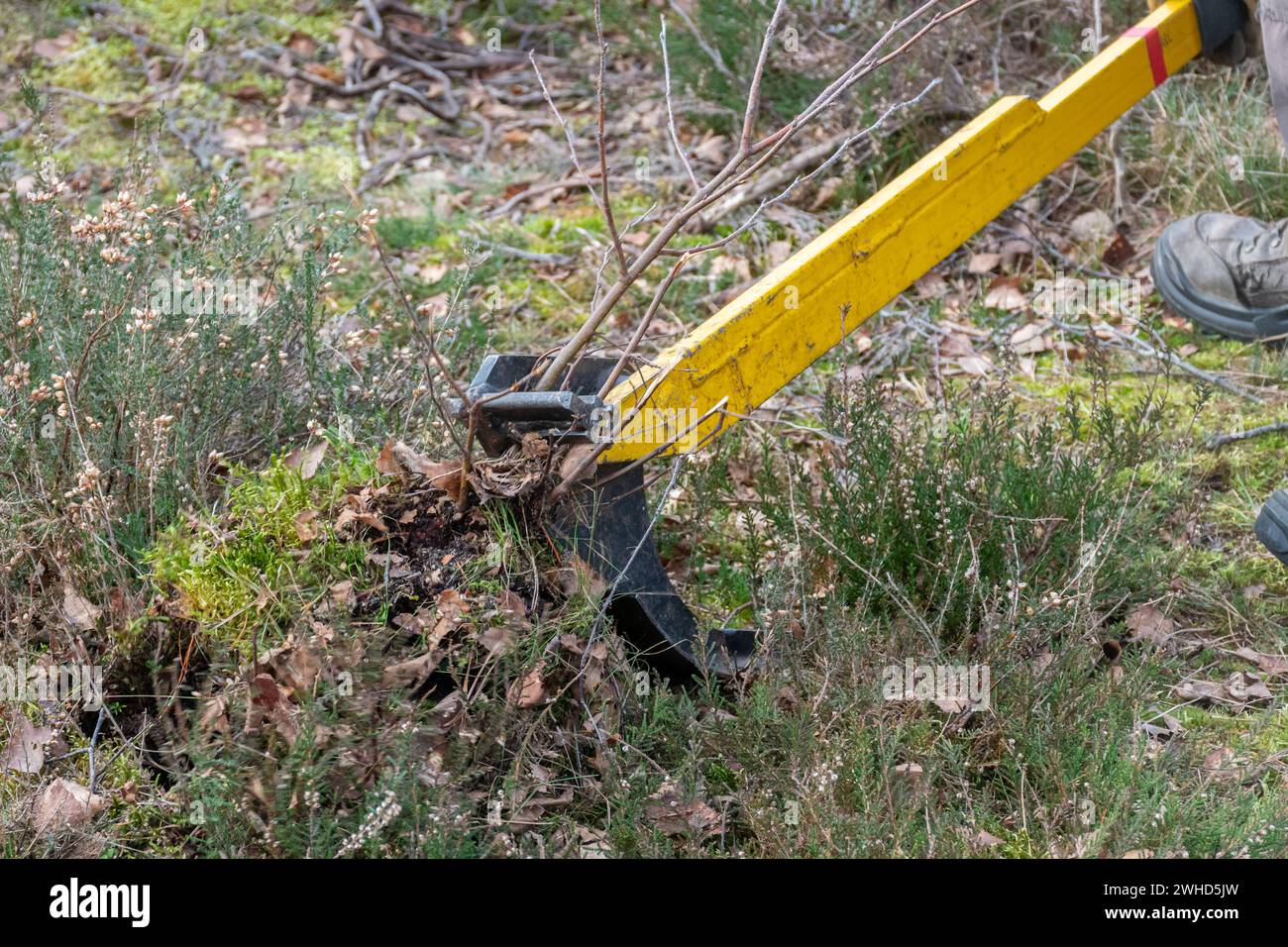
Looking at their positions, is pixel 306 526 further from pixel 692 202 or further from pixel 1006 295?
pixel 1006 295

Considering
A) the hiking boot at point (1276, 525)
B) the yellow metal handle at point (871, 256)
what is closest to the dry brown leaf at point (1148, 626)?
the hiking boot at point (1276, 525)

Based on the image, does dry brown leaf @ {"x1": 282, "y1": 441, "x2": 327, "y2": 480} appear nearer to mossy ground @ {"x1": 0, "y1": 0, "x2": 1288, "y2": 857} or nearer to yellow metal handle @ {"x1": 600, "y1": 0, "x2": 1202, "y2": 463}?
mossy ground @ {"x1": 0, "y1": 0, "x2": 1288, "y2": 857}

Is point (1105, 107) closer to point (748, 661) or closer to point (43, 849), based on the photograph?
point (748, 661)

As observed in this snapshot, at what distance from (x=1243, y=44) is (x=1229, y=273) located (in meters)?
0.87

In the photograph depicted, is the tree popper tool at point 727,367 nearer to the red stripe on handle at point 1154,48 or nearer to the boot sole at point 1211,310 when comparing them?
the red stripe on handle at point 1154,48

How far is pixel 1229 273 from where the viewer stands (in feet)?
14.4

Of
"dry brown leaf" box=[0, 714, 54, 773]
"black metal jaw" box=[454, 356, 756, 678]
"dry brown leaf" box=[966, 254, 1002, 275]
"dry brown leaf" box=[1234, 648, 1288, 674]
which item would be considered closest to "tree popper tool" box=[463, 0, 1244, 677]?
"black metal jaw" box=[454, 356, 756, 678]

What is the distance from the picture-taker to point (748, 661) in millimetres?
2865

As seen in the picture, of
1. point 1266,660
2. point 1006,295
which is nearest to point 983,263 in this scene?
point 1006,295

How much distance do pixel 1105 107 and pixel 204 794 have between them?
2.88 meters

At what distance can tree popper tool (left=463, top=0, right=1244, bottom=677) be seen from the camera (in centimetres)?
264

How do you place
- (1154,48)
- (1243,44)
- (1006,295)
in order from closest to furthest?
(1154,48) < (1243,44) < (1006,295)

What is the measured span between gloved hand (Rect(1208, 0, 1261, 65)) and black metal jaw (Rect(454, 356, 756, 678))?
2.34m
